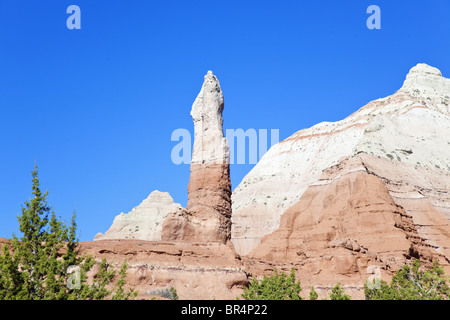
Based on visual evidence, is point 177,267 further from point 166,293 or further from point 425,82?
point 425,82

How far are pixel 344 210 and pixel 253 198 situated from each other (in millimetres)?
38319

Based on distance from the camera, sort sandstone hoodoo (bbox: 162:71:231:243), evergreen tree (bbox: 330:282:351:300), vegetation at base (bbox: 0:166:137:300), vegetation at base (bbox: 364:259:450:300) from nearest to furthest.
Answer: vegetation at base (bbox: 0:166:137:300), evergreen tree (bbox: 330:282:351:300), vegetation at base (bbox: 364:259:450:300), sandstone hoodoo (bbox: 162:71:231:243)

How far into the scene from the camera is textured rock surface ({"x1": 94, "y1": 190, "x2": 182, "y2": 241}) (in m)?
86.4

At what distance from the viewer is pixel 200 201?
44750 mm

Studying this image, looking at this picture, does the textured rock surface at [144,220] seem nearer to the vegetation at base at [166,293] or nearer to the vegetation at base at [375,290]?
the vegetation at base at [375,290]

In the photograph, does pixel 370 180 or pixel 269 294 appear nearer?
pixel 269 294

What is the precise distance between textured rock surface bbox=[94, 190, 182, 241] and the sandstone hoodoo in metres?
37.3

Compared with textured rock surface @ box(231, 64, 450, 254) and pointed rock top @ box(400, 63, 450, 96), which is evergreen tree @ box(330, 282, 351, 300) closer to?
textured rock surface @ box(231, 64, 450, 254)

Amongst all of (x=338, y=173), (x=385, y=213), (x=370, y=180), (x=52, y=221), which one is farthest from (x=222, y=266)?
(x=338, y=173)

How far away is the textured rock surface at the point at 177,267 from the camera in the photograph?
31.8 meters

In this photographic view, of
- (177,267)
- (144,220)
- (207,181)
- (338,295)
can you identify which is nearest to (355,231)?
(207,181)

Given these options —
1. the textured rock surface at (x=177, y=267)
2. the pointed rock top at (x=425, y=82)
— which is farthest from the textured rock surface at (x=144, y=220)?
the pointed rock top at (x=425, y=82)

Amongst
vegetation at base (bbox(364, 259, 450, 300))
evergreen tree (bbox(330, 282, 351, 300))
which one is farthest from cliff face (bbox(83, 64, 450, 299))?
vegetation at base (bbox(364, 259, 450, 300))
